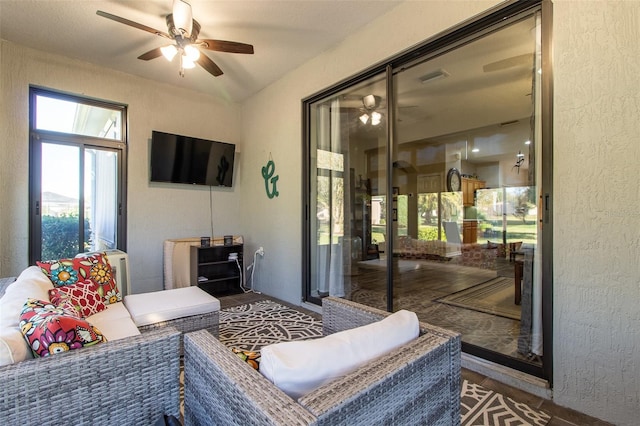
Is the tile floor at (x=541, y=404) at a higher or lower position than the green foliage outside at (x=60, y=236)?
lower

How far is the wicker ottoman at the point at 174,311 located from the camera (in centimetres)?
221

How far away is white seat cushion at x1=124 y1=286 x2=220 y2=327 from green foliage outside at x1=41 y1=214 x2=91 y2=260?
1.83 m

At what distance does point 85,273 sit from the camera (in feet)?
7.70

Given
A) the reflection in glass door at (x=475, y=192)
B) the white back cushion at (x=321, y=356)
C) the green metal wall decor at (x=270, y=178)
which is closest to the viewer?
the white back cushion at (x=321, y=356)

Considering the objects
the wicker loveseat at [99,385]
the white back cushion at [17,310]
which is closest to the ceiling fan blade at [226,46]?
the white back cushion at [17,310]

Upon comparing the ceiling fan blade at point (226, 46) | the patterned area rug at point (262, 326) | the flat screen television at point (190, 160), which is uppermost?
the ceiling fan blade at point (226, 46)

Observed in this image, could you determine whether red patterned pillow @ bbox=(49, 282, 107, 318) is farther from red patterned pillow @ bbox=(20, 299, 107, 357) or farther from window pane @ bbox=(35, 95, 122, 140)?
window pane @ bbox=(35, 95, 122, 140)

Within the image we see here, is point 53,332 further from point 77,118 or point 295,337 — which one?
point 77,118

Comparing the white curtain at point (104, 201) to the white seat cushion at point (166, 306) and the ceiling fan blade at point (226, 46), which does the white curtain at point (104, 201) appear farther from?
the ceiling fan blade at point (226, 46)

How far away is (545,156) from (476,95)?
2579mm

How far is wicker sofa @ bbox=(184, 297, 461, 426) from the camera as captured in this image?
75 cm

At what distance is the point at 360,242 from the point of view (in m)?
3.68

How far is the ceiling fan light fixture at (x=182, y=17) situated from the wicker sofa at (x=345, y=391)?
2.50 m

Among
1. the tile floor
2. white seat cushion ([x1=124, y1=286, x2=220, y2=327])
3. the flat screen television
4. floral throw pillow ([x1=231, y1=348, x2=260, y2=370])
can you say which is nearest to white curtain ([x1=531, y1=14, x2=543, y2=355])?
the tile floor
